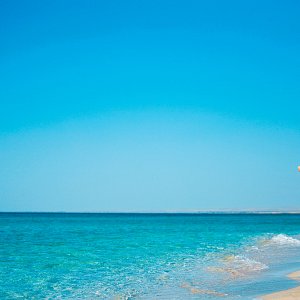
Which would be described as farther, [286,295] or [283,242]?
[283,242]

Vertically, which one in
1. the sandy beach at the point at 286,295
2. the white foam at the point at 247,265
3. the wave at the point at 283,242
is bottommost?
the sandy beach at the point at 286,295

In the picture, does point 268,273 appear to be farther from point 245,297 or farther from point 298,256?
point 298,256

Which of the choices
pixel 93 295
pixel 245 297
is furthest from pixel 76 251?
pixel 245 297

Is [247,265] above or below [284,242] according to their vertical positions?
below

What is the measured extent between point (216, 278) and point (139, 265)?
15.7ft

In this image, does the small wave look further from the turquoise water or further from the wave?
the turquoise water

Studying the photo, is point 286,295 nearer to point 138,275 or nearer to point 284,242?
point 138,275

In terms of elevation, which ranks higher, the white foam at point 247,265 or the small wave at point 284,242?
the small wave at point 284,242

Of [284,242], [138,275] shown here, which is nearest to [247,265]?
[138,275]

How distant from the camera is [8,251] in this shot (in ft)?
79.4

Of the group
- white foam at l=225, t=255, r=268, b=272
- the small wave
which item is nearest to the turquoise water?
white foam at l=225, t=255, r=268, b=272

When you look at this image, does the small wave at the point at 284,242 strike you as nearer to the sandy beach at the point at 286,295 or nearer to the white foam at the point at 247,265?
the white foam at the point at 247,265

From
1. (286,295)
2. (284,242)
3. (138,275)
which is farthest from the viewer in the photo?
(284,242)

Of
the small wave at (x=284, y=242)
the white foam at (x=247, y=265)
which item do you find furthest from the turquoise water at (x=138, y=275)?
the small wave at (x=284, y=242)
